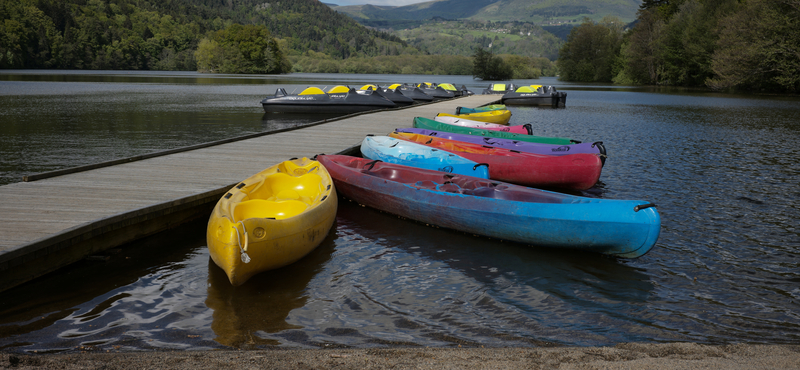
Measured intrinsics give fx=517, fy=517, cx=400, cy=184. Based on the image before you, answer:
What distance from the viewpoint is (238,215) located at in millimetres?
6172

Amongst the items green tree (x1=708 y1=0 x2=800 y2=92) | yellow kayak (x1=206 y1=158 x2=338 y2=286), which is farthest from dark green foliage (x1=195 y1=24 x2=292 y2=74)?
yellow kayak (x1=206 y1=158 x2=338 y2=286)

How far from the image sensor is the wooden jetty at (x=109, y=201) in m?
5.43

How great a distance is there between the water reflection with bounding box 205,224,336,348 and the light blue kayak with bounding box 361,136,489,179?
387 centimetres

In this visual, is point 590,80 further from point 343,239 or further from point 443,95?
point 343,239

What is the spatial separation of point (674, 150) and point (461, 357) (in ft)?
49.0

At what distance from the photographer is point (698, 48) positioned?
58.6 metres

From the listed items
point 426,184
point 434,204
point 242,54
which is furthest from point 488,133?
point 242,54

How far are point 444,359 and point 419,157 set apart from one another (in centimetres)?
682

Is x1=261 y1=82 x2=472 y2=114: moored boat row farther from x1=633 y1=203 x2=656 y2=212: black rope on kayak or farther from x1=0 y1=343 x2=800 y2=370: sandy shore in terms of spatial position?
x1=0 y1=343 x2=800 y2=370: sandy shore

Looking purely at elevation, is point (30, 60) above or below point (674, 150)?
above

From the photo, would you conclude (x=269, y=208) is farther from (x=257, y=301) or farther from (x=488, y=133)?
(x=488, y=133)

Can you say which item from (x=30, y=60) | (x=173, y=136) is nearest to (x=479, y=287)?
(x=173, y=136)

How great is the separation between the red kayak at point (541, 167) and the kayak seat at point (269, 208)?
4491 mm

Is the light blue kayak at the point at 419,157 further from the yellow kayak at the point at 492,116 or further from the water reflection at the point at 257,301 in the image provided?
the yellow kayak at the point at 492,116
